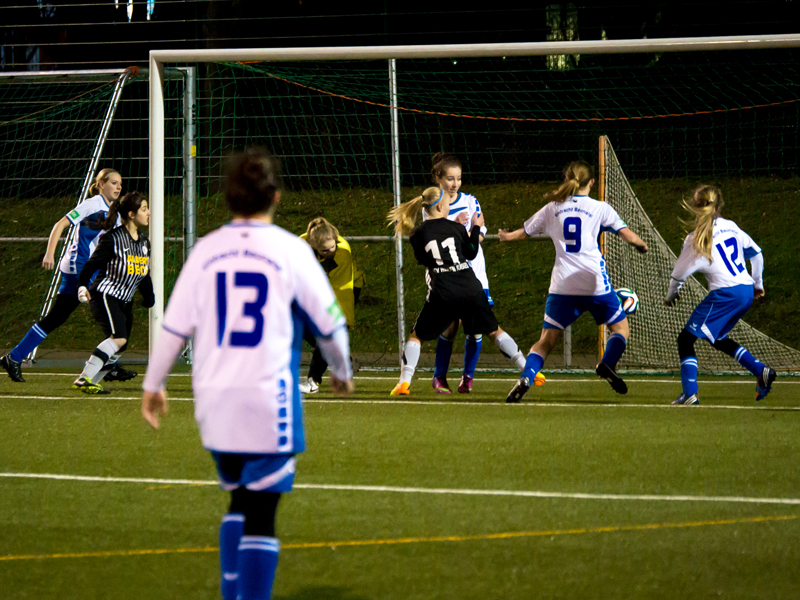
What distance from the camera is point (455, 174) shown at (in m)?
9.30

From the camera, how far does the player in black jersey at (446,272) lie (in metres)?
8.98

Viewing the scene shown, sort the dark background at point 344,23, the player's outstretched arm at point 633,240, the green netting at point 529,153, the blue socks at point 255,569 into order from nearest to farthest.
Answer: the blue socks at point 255,569
the player's outstretched arm at point 633,240
the green netting at point 529,153
the dark background at point 344,23

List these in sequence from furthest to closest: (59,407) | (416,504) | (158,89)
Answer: (158,89) < (59,407) < (416,504)

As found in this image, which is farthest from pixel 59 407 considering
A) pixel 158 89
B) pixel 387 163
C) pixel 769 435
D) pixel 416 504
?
pixel 387 163

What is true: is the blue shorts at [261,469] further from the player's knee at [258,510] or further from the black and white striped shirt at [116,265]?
the black and white striped shirt at [116,265]

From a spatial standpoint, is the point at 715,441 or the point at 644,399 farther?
the point at 644,399

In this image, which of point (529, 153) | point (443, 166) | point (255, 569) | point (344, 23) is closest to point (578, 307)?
point (443, 166)

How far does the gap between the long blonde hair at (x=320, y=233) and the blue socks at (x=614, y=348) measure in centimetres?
248

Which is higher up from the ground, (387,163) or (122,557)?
(387,163)

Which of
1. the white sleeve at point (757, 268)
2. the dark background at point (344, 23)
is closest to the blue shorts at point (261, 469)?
the white sleeve at point (757, 268)

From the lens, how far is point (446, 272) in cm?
905

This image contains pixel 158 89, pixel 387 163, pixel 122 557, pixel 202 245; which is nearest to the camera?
pixel 202 245

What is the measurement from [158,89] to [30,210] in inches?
443

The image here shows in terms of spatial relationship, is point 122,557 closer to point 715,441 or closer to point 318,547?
point 318,547
